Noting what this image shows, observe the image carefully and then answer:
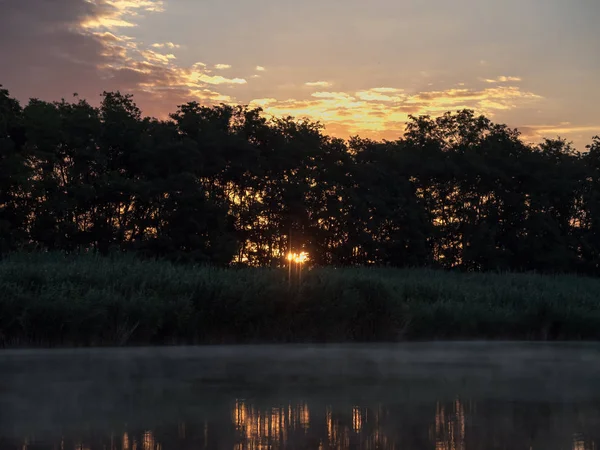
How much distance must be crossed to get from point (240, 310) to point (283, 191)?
25.6 m

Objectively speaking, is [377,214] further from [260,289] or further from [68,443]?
[68,443]

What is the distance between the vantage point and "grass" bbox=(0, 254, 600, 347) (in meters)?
21.8

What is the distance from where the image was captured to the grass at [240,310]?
71.5 ft

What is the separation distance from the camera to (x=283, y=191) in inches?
1939

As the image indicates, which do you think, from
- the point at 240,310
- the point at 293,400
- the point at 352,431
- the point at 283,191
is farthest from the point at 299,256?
the point at 352,431

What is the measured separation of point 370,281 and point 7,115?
23.4 metres

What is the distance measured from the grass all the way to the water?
5.02 feet

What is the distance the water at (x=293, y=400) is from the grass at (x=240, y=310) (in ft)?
5.02

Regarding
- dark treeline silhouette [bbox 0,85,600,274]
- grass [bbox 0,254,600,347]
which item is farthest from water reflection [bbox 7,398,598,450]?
dark treeline silhouette [bbox 0,85,600,274]

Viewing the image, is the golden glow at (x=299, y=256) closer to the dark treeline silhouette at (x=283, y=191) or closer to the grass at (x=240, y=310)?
the dark treeline silhouette at (x=283, y=191)

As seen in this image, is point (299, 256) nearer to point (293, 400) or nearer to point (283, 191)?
point (283, 191)

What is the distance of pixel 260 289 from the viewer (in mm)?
24688

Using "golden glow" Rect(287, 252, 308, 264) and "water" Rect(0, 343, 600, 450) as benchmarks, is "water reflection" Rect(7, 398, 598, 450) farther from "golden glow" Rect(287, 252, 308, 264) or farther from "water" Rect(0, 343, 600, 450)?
"golden glow" Rect(287, 252, 308, 264)

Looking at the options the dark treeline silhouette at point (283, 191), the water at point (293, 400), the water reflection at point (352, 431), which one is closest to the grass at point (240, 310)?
the water at point (293, 400)
